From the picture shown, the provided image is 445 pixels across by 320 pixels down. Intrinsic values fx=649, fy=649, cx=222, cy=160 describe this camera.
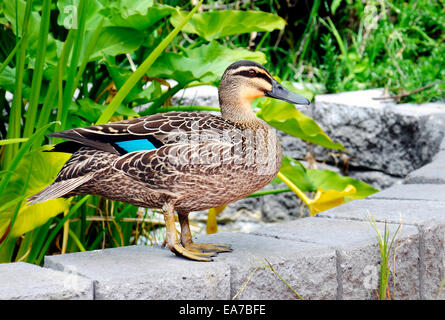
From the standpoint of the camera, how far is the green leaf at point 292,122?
117 inches

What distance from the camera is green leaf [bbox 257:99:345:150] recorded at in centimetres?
298

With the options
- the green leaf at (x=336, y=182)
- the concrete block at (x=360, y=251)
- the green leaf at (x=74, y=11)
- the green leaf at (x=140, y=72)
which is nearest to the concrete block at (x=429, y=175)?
the green leaf at (x=336, y=182)

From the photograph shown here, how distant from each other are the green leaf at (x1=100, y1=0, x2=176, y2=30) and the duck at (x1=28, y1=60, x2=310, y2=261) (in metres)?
0.87

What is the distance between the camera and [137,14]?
272cm

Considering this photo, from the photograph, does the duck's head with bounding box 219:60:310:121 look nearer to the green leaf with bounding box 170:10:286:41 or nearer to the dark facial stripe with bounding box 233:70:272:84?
the dark facial stripe with bounding box 233:70:272:84

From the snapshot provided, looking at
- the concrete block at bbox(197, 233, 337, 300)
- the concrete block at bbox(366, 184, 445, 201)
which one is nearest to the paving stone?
the concrete block at bbox(366, 184, 445, 201)

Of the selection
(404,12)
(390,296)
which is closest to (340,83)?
(404,12)

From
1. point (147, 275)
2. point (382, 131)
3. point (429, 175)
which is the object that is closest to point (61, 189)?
point (147, 275)

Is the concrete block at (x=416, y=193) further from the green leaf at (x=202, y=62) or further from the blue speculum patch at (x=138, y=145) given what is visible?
the blue speculum patch at (x=138, y=145)

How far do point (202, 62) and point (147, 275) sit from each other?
1.47 m

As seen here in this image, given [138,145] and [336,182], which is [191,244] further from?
[336,182]

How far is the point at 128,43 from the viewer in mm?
2904

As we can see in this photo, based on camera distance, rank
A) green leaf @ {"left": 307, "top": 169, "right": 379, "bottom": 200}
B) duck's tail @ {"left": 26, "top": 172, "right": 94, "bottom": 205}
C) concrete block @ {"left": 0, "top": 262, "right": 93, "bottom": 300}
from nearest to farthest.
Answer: concrete block @ {"left": 0, "top": 262, "right": 93, "bottom": 300} < duck's tail @ {"left": 26, "top": 172, "right": 94, "bottom": 205} < green leaf @ {"left": 307, "top": 169, "right": 379, "bottom": 200}

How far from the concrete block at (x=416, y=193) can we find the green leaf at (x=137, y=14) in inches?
49.8
